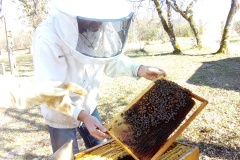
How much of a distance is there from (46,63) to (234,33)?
21.2 meters

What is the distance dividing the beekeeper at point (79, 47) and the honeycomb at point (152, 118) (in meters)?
0.16

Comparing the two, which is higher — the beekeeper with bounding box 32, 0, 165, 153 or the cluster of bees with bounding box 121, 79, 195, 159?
the beekeeper with bounding box 32, 0, 165, 153

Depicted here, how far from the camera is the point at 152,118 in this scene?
1899 millimetres

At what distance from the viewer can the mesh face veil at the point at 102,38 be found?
1924 millimetres

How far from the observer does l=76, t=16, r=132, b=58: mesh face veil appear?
6.31 ft

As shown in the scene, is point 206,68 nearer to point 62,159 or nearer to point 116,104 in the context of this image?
point 116,104

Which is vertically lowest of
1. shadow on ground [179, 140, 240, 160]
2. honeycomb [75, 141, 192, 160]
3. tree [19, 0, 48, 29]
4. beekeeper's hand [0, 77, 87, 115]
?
shadow on ground [179, 140, 240, 160]

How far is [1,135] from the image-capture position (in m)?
4.65

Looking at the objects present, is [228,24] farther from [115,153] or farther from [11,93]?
[11,93]

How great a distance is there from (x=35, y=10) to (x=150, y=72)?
1018 centimetres

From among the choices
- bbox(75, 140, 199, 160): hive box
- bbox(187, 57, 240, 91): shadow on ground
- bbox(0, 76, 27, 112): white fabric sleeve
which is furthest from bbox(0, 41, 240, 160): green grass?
bbox(0, 76, 27, 112): white fabric sleeve

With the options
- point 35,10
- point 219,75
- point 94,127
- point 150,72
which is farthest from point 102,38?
point 35,10

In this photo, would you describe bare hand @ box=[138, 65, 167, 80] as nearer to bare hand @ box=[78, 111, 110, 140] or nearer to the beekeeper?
the beekeeper

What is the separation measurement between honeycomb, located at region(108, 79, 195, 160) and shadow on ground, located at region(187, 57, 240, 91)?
14.9 ft
